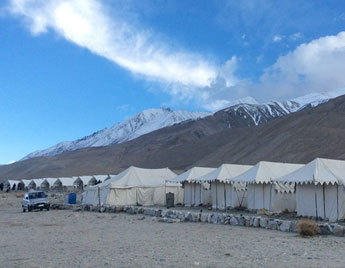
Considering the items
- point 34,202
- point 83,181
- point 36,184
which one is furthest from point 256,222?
point 36,184

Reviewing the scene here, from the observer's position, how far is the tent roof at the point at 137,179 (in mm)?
33747

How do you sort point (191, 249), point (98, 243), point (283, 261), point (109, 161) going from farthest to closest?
1. point (109, 161)
2. point (98, 243)
3. point (191, 249)
4. point (283, 261)

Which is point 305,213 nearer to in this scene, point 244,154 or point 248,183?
point 248,183

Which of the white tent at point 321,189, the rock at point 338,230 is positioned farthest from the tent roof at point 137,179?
the rock at point 338,230

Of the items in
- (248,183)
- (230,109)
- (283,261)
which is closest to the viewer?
(283,261)

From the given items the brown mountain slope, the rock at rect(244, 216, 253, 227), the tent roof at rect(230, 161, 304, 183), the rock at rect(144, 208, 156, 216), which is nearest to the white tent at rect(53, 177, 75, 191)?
the brown mountain slope

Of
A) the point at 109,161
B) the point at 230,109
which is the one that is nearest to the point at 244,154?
the point at 109,161

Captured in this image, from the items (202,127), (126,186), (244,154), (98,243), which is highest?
(202,127)

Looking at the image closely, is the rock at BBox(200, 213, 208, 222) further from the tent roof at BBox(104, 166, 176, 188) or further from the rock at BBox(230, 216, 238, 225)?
the tent roof at BBox(104, 166, 176, 188)

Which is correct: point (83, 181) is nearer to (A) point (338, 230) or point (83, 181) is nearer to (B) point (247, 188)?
(B) point (247, 188)

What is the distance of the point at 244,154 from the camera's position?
7600cm

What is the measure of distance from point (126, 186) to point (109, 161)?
94.7 metres

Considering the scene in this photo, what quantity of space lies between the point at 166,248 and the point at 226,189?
1671cm

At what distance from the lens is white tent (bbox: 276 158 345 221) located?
20.0 metres
